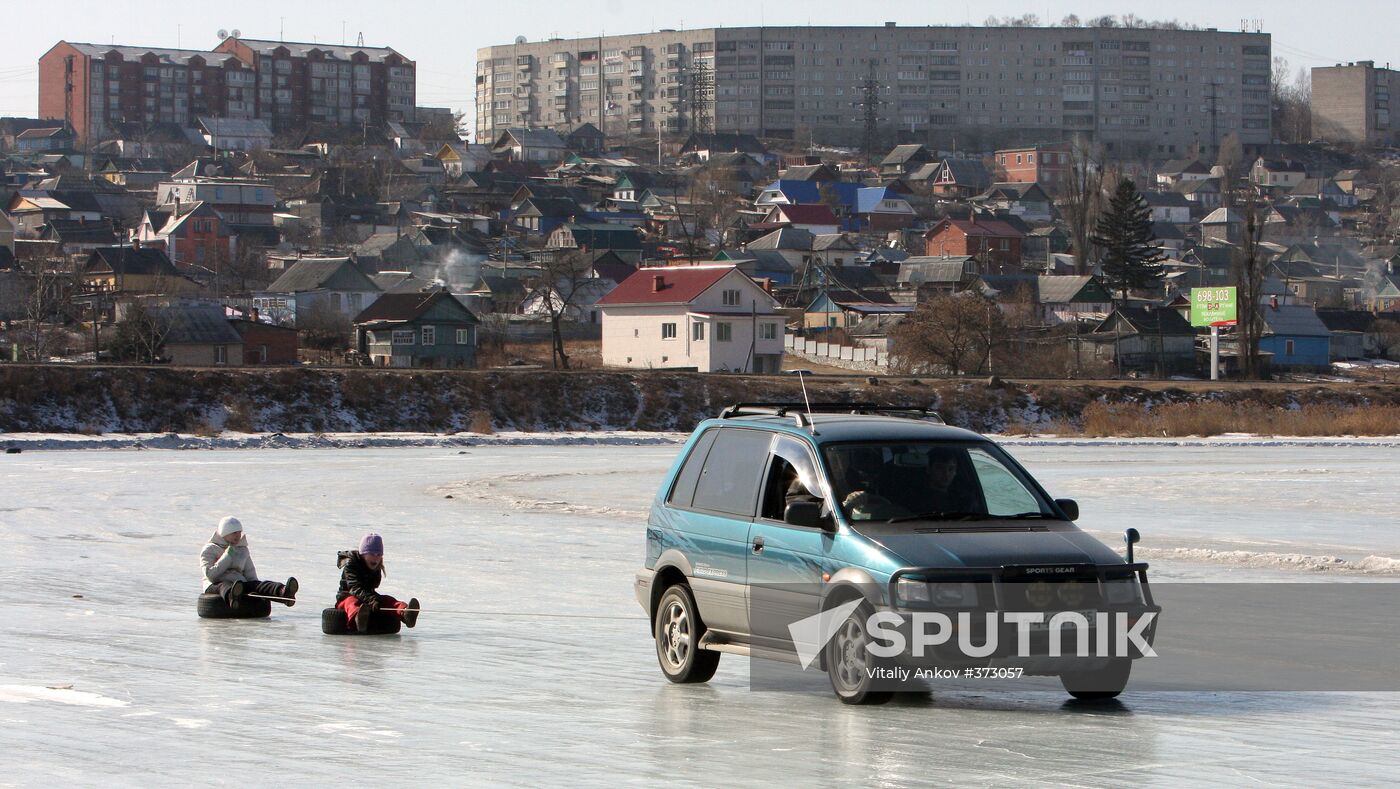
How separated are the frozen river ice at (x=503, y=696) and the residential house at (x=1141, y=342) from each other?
80.2m

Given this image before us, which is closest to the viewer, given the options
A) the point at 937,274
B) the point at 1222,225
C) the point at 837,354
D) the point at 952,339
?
the point at 952,339

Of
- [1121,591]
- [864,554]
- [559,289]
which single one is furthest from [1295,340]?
[864,554]

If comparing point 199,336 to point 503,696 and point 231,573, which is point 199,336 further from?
point 503,696

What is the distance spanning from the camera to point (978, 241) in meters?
151

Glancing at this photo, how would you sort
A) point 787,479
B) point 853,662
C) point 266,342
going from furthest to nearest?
point 266,342 < point 787,479 < point 853,662

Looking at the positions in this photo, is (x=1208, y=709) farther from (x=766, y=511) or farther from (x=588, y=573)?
(x=588, y=573)

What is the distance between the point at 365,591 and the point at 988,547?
20.1 ft

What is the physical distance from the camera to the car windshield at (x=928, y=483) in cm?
1020

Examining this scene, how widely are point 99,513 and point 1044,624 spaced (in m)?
19.7

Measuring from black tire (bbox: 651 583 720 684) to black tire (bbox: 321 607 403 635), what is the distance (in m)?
3.03

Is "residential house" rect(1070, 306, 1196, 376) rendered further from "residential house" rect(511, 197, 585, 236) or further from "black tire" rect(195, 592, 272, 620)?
"black tire" rect(195, 592, 272, 620)

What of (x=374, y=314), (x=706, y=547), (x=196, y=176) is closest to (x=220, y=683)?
(x=706, y=547)

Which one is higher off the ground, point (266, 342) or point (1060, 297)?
point (1060, 297)

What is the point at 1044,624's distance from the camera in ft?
30.8
